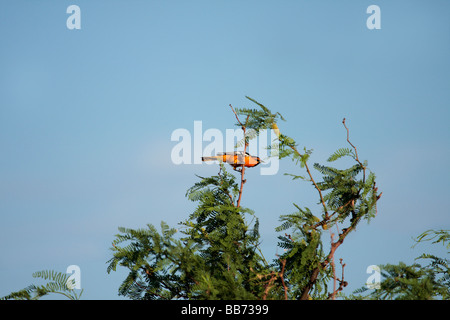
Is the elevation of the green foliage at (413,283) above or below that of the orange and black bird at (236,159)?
below

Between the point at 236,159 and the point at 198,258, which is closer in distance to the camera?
the point at 198,258

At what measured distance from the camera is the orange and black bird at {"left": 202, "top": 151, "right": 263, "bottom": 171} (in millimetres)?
5762

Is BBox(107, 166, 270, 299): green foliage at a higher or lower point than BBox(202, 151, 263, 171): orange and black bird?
lower

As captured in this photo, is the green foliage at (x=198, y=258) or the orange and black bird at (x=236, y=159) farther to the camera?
the orange and black bird at (x=236, y=159)

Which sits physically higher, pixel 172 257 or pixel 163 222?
pixel 163 222

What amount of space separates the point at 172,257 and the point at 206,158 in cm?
183

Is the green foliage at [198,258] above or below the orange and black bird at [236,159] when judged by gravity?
below

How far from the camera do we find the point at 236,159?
595 cm

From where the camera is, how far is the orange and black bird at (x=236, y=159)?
576 centimetres

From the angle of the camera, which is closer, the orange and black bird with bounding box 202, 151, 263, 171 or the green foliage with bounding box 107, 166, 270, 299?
the green foliage with bounding box 107, 166, 270, 299

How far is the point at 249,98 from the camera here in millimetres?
5086
